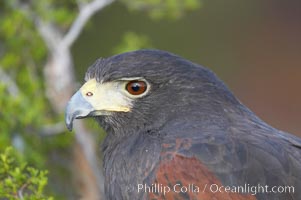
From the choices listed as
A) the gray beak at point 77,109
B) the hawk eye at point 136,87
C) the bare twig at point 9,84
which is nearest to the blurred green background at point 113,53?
the bare twig at point 9,84

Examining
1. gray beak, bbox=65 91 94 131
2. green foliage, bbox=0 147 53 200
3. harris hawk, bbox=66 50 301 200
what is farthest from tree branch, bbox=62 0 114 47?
green foliage, bbox=0 147 53 200

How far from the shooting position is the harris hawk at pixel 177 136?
4512 millimetres

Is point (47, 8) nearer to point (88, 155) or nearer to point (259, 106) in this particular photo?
point (88, 155)

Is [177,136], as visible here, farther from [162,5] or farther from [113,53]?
[113,53]

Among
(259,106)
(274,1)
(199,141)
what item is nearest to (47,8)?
(199,141)

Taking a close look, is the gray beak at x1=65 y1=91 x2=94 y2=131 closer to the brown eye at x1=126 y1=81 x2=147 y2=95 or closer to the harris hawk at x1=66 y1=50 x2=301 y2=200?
the harris hawk at x1=66 y1=50 x2=301 y2=200

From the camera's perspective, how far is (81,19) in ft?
22.1

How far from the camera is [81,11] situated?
22.2 ft

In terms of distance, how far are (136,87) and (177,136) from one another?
38 cm

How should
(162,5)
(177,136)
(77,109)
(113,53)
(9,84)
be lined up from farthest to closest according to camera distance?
(113,53) → (162,5) → (9,84) → (77,109) → (177,136)

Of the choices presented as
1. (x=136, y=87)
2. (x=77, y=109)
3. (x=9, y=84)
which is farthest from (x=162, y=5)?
(x=77, y=109)

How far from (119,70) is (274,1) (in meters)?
8.35

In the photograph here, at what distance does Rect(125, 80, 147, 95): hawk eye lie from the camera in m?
4.93

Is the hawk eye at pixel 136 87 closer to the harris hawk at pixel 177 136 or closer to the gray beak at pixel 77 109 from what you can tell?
the harris hawk at pixel 177 136
